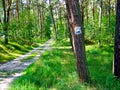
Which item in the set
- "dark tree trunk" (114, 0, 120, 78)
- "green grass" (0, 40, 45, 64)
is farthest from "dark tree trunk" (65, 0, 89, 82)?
"green grass" (0, 40, 45, 64)

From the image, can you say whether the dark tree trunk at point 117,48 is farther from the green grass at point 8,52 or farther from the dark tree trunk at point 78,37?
the green grass at point 8,52

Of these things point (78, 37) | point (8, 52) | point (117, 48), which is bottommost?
point (8, 52)

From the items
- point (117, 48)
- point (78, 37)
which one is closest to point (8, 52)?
point (117, 48)

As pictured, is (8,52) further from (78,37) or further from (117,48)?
(78,37)

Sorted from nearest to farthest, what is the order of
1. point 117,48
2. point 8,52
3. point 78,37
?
point 78,37 → point 117,48 → point 8,52

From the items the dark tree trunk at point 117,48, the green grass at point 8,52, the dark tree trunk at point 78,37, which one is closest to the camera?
the dark tree trunk at point 78,37

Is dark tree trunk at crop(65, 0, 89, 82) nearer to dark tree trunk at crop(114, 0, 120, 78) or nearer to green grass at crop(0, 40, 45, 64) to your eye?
dark tree trunk at crop(114, 0, 120, 78)

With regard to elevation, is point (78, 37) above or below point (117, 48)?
above

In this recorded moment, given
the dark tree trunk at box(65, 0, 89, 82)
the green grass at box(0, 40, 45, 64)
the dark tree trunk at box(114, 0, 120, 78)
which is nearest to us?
the dark tree trunk at box(65, 0, 89, 82)

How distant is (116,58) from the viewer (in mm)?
11258

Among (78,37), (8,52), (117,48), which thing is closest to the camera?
(78,37)

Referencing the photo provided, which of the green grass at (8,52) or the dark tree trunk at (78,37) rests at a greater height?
the dark tree trunk at (78,37)

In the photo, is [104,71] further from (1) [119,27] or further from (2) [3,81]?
(2) [3,81]

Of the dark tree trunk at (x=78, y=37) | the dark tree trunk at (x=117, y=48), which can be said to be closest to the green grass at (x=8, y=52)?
the dark tree trunk at (x=117, y=48)
